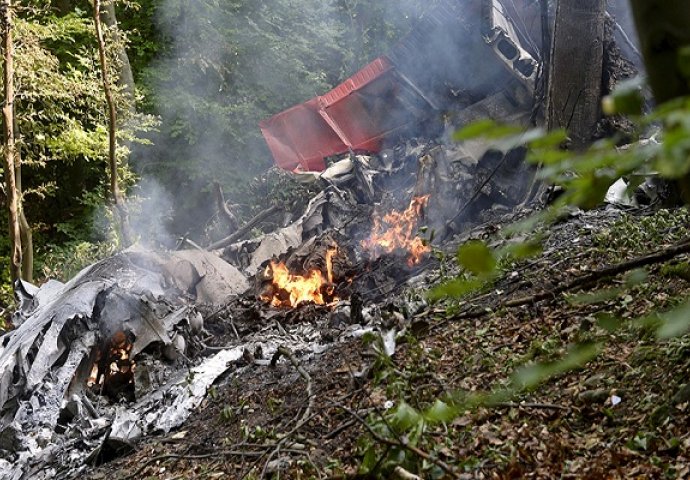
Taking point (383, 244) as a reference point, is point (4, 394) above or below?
above

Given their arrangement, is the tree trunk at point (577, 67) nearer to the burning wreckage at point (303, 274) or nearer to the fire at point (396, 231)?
the burning wreckage at point (303, 274)

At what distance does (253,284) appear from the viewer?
29.1 feet

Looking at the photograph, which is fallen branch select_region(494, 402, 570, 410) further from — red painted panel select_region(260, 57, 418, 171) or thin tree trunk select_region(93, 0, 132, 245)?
red painted panel select_region(260, 57, 418, 171)

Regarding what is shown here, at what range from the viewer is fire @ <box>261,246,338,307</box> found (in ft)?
28.3

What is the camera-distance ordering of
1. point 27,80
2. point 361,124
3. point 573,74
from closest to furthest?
point 573,74 → point 27,80 → point 361,124

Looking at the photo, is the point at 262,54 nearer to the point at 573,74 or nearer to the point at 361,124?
the point at 361,124

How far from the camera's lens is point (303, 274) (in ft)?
28.9

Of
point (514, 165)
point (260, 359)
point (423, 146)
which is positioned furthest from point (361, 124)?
point (260, 359)

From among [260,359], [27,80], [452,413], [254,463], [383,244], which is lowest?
[383,244]

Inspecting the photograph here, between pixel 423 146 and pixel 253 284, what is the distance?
476 cm

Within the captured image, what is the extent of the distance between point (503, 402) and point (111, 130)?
31.6 ft

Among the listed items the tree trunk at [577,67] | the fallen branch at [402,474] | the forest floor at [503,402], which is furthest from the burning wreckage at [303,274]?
the fallen branch at [402,474]

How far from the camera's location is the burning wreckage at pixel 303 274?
5.91 m

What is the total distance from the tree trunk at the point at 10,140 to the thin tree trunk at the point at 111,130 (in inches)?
50.1
